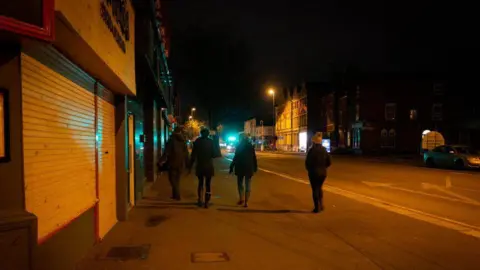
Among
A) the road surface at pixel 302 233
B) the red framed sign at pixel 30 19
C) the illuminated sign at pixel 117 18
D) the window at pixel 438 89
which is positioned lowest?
the road surface at pixel 302 233

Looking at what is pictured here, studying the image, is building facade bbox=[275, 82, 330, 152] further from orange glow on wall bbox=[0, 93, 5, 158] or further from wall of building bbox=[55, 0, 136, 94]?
orange glow on wall bbox=[0, 93, 5, 158]

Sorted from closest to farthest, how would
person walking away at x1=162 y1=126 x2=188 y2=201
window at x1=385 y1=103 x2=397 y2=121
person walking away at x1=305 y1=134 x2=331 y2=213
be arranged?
person walking away at x1=305 y1=134 x2=331 y2=213, person walking away at x1=162 y1=126 x2=188 y2=201, window at x1=385 y1=103 x2=397 y2=121

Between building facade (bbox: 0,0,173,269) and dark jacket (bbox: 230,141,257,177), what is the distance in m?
2.84

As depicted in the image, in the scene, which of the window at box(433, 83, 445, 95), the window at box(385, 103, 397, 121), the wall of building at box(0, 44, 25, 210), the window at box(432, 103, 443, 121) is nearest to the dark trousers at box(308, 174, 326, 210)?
the wall of building at box(0, 44, 25, 210)

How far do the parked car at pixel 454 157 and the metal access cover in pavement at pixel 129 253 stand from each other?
22.1 metres

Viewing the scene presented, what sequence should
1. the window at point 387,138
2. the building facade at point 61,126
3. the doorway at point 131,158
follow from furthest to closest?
the window at point 387,138, the doorway at point 131,158, the building facade at point 61,126

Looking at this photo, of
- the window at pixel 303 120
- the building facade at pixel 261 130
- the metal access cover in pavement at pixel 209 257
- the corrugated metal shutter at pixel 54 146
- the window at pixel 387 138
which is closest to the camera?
the corrugated metal shutter at pixel 54 146

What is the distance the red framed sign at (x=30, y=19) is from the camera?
321 centimetres

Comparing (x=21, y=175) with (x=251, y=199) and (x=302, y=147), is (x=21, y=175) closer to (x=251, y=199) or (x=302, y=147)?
(x=251, y=199)

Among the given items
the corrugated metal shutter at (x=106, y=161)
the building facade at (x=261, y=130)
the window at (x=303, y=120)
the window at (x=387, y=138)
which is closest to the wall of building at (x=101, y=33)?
the corrugated metal shutter at (x=106, y=161)

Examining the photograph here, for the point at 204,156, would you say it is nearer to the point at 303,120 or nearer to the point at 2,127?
the point at 2,127

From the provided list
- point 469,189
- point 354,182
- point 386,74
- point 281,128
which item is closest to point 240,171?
point 354,182

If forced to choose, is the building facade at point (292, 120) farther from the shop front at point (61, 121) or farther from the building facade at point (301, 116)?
the shop front at point (61, 121)

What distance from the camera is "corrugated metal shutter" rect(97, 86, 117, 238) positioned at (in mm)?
6906
